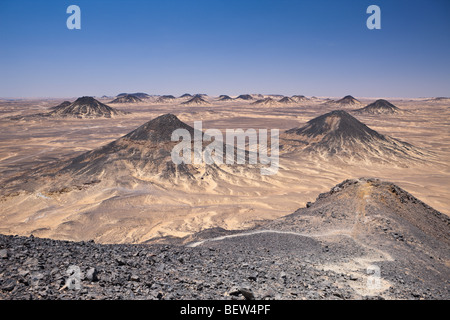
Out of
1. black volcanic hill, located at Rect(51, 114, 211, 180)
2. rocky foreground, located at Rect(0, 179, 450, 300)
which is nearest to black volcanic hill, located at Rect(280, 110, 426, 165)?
black volcanic hill, located at Rect(51, 114, 211, 180)

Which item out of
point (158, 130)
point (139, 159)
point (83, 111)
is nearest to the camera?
point (139, 159)

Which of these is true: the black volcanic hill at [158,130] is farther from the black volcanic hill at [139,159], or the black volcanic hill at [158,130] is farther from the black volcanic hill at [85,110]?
the black volcanic hill at [85,110]

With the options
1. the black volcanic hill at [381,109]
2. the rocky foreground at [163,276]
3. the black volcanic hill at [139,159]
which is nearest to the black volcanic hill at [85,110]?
the black volcanic hill at [139,159]

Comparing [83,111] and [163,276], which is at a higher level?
[83,111]

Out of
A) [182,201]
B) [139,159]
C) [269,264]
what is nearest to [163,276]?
[269,264]

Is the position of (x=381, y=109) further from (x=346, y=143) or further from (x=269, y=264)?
(x=269, y=264)
